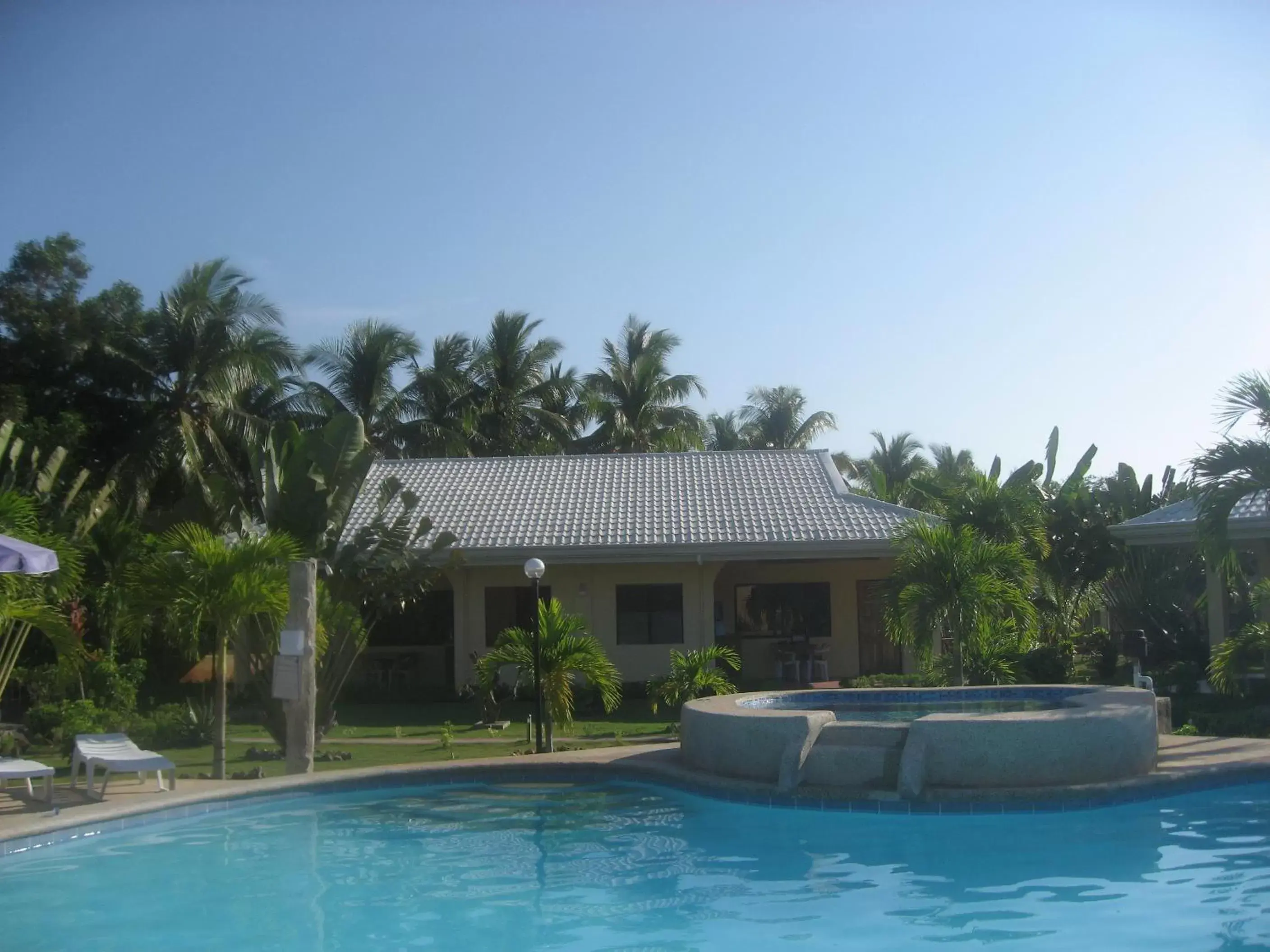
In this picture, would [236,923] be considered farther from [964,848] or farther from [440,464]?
[440,464]

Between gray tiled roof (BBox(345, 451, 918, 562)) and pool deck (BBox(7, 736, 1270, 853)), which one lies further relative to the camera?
gray tiled roof (BBox(345, 451, 918, 562))

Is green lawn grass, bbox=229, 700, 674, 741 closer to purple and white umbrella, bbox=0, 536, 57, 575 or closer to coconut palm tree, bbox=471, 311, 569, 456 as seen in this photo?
purple and white umbrella, bbox=0, 536, 57, 575

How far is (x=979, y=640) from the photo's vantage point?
57.4ft

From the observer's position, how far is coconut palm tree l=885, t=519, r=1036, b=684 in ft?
54.5

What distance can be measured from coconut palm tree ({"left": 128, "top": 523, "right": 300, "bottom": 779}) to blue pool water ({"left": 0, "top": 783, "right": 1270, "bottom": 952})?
1.90m

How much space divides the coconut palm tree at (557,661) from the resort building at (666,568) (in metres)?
5.73

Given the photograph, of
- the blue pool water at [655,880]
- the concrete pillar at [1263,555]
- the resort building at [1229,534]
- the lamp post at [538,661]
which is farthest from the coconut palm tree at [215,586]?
the concrete pillar at [1263,555]

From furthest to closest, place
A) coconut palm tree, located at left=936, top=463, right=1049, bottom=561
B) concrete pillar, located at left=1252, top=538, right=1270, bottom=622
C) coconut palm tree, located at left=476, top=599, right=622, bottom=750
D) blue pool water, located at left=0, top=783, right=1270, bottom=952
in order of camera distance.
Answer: coconut palm tree, located at left=936, top=463, right=1049, bottom=561, concrete pillar, located at left=1252, top=538, right=1270, bottom=622, coconut palm tree, located at left=476, top=599, right=622, bottom=750, blue pool water, located at left=0, top=783, right=1270, bottom=952

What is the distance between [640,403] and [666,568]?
18976mm

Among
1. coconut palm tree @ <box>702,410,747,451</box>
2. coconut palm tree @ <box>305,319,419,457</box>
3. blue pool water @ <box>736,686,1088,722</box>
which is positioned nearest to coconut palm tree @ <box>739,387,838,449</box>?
coconut palm tree @ <box>702,410,747,451</box>

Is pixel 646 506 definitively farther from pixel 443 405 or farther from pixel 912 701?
pixel 443 405

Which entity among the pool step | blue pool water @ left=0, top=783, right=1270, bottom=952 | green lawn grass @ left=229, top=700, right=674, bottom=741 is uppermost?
the pool step

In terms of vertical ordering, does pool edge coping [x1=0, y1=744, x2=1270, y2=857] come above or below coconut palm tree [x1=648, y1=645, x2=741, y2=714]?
below

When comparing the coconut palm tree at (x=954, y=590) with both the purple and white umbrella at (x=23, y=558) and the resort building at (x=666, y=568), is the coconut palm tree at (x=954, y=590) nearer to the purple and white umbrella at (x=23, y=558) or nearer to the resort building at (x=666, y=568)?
the resort building at (x=666, y=568)
